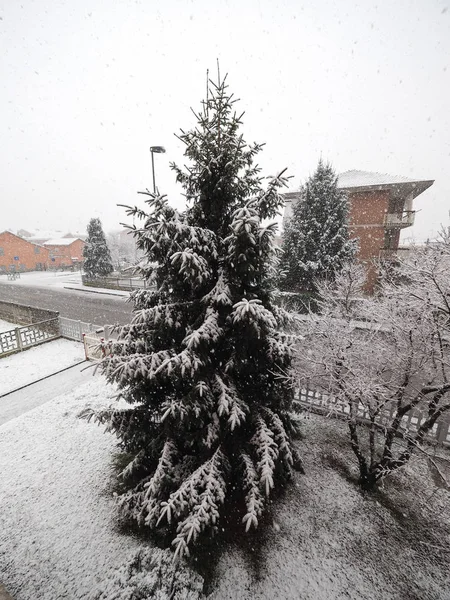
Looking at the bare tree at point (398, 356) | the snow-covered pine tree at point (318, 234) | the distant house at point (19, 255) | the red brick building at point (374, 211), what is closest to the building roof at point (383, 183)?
the red brick building at point (374, 211)

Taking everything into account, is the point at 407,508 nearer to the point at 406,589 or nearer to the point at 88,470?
the point at 406,589

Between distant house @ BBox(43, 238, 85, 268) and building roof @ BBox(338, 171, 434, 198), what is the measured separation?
167 feet

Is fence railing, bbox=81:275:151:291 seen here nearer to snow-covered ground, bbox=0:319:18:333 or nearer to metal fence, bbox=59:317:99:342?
snow-covered ground, bbox=0:319:18:333

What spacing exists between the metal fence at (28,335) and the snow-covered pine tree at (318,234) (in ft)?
43.6

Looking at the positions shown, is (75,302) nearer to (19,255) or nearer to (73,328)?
(73,328)

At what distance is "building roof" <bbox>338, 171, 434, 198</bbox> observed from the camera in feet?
62.5

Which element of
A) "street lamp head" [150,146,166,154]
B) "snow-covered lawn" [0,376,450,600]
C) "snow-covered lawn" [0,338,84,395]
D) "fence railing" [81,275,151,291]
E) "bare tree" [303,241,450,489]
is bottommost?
"snow-covered lawn" [0,376,450,600]

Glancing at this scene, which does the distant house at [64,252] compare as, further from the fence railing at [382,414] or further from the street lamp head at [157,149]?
the fence railing at [382,414]

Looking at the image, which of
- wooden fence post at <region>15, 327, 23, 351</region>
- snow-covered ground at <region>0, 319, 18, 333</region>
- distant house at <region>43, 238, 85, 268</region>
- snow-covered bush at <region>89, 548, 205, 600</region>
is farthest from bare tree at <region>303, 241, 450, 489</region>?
distant house at <region>43, 238, 85, 268</region>

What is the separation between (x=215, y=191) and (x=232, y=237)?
39.7 inches

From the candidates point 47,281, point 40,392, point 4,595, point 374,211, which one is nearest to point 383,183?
point 374,211

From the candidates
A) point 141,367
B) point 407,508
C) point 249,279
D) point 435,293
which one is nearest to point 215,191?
point 249,279

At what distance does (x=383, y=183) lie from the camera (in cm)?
1967

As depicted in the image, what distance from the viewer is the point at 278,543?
4.18m
